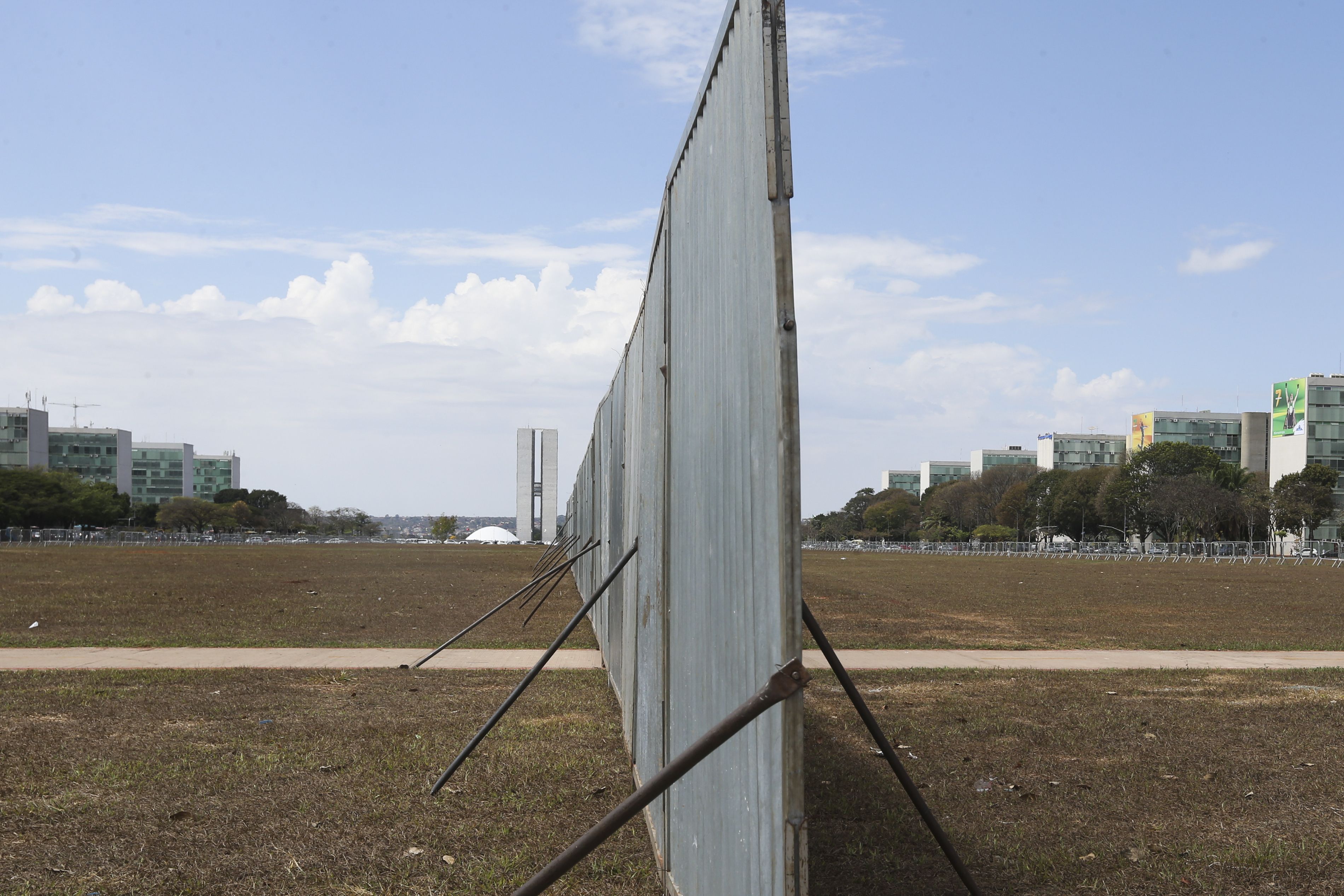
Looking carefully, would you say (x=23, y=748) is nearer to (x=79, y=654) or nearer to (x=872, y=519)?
(x=79, y=654)

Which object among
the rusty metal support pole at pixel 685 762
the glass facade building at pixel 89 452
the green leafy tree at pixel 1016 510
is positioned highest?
the glass facade building at pixel 89 452

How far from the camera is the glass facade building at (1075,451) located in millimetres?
185375

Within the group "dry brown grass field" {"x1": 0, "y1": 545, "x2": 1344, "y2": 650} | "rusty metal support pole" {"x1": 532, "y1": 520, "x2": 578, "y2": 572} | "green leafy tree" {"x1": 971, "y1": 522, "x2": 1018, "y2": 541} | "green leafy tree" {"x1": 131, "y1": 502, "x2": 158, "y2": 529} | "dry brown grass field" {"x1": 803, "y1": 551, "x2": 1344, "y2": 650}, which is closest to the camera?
"dry brown grass field" {"x1": 0, "y1": 545, "x2": 1344, "y2": 650}

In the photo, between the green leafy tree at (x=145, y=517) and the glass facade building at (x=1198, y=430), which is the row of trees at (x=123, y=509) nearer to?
the green leafy tree at (x=145, y=517)

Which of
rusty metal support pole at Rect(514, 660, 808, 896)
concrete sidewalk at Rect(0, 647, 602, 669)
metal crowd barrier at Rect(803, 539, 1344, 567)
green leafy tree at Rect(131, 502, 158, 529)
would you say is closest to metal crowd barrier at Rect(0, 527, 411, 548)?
green leafy tree at Rect(131, 502, 158, 529)

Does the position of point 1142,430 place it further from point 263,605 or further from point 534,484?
point 263,605

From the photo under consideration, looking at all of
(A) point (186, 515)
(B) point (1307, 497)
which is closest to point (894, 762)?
(B) point (1307, 497)

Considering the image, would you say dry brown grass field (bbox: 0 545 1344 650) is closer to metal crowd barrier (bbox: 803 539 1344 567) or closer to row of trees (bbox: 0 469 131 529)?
metal crowd barrier (bbox: 803 539 1344 567)

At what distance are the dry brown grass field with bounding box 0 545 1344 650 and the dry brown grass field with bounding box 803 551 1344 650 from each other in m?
0.08

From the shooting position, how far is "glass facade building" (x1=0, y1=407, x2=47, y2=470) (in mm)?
147750

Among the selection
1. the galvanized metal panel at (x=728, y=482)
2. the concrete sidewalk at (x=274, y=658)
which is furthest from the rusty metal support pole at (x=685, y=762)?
the concrete sidewalk at (x=274, y=658)

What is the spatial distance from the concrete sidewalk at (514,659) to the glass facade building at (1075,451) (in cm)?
17774

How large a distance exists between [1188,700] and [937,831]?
7.05 m

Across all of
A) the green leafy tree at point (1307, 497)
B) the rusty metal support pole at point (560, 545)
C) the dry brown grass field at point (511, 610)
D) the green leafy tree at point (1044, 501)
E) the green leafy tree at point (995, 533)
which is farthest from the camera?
the green leafy tree at point (995, 533)
